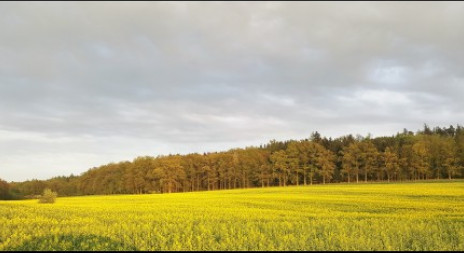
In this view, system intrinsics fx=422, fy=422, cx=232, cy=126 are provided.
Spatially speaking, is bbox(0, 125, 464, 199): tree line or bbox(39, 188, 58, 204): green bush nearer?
bbox(39, 188, 58, 204): green bush

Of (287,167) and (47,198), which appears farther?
(287,167)

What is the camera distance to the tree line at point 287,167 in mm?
97562

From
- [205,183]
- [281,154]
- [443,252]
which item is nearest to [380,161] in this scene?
[281,154]

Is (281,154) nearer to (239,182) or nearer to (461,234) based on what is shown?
(239,182)

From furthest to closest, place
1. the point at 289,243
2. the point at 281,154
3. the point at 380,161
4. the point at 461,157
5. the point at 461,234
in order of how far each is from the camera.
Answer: the point at 281,154 → the point at 380,161 → the point at 461,157 → the point at 461,234 → the point at 289,243

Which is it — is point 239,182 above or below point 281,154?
below

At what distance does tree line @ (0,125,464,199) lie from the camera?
97.6m

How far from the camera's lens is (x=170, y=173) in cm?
11506

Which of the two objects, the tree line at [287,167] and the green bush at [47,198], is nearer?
the green bush at [47,198]

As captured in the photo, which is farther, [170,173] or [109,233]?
[170,173]

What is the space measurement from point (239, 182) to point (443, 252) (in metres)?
104

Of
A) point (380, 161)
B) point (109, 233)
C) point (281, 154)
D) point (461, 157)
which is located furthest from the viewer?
point (281, 154)

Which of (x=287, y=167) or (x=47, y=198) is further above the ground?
(x=287, y=167)

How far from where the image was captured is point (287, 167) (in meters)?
108
